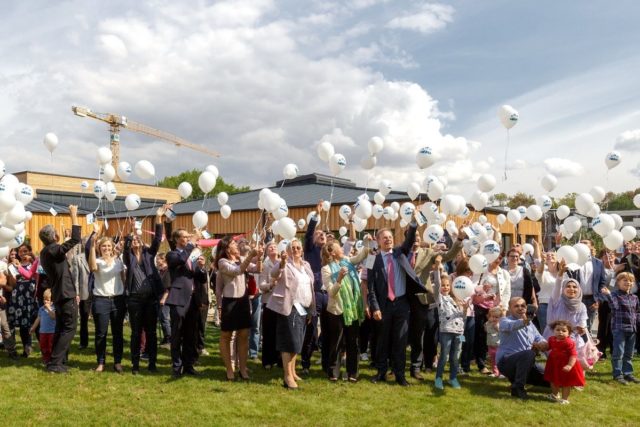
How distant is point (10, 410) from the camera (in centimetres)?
478

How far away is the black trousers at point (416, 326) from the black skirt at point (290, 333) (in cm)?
140

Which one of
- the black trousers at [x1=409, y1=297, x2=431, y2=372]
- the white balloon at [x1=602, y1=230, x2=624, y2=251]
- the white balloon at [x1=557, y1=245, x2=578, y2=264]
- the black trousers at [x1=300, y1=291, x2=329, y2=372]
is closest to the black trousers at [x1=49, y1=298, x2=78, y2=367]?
the black trousers at [x1=300, y1=291, x2=329, y2=372]

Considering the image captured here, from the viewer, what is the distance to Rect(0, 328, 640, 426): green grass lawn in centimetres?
471

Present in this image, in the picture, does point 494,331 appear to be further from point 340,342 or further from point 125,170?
point 125,170

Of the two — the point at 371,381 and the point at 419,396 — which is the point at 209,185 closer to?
the point at 371,381

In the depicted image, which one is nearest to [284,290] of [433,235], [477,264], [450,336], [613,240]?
[450,336]

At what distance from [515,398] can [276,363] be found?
121 inches

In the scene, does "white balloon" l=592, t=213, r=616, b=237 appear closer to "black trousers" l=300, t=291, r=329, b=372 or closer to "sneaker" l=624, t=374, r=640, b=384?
"sneaker" l=624, t=374, r=640, b=384

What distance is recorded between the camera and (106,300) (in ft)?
20.7

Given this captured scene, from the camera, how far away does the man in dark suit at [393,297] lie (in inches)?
235

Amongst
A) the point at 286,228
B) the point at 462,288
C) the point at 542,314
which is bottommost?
the point at 542,314

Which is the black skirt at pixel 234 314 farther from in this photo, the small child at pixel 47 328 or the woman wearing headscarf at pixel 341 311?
the small child at pixel 47 328

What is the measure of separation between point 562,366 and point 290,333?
297 cm

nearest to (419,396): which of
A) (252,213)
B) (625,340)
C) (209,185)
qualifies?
(625,340)
